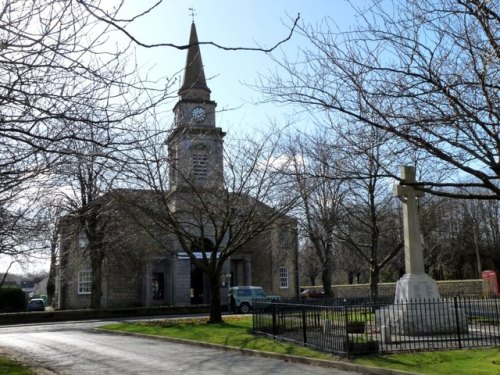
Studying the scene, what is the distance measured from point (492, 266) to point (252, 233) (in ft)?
143

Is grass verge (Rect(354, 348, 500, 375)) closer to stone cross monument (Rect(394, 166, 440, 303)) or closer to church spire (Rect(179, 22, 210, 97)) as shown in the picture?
stone cross monument (Rect(394, 166, 440, 303))

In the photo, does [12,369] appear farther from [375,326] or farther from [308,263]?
[308,263]

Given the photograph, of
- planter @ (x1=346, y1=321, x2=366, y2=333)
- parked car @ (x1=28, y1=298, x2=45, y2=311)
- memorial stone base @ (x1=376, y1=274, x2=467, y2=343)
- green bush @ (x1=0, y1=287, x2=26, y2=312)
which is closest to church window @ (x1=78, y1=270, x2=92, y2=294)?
parked car @ (x1=28, y1=298, x2=45, y2=311)

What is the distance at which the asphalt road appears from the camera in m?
12.1

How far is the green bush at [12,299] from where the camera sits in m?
43.2

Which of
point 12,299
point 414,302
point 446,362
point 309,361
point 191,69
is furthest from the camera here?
point 12,299

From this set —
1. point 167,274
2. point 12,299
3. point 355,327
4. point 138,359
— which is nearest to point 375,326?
point 355,327

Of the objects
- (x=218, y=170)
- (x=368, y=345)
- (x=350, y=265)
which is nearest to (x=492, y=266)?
(x=350, y=265)

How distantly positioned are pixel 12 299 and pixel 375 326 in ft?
117

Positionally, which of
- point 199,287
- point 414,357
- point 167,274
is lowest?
point 414,357

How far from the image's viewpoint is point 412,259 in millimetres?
17641

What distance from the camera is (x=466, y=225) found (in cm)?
5531

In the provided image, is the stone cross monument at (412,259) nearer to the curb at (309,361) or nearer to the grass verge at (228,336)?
the grass verge at (228,336)

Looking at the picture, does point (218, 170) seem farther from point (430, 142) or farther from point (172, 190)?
point (430, 142)
